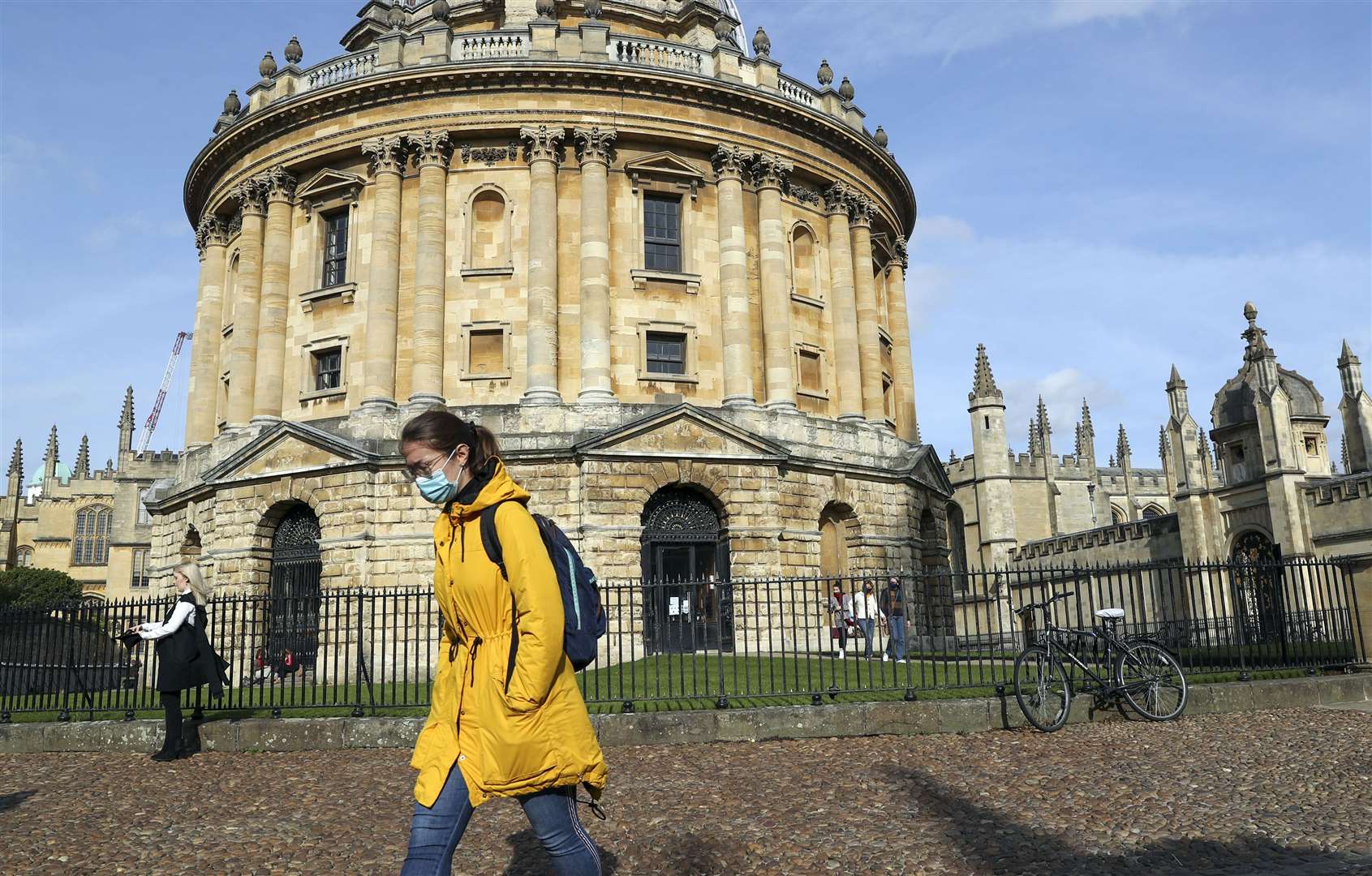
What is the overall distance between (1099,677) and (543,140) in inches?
788

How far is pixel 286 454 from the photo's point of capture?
82.4 ft

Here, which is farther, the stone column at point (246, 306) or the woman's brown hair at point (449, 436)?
the stone column at point (246, 306)

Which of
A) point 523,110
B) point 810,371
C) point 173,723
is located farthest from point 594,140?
point 173,723

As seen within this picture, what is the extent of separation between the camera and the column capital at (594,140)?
86.6 feet

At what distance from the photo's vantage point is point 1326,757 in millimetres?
9484

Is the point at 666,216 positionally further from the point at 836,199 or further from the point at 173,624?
the point at 173,624

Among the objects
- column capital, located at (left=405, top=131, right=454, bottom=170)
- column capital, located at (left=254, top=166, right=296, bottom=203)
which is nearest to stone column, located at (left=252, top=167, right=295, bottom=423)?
column capital, located at (left=254, top=166, right=296, bottom=203)

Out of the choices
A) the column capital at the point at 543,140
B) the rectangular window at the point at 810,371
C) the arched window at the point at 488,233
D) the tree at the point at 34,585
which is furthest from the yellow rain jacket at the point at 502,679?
the tree at the point at 34,585

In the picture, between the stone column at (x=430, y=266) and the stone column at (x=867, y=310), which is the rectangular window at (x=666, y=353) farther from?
the stone column at (x=867, y=310)

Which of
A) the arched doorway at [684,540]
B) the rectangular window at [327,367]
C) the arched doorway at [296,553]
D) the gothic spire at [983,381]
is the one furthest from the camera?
the gothic spire at [983,381]

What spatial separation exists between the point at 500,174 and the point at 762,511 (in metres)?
11.4

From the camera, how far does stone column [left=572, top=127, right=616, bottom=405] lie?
2506 cm

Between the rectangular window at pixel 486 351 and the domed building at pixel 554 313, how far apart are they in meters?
0.08

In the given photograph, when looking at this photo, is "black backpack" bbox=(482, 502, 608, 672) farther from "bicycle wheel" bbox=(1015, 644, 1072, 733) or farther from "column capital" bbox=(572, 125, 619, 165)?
"column capital" bbox=(572, 125, 619, 165)
